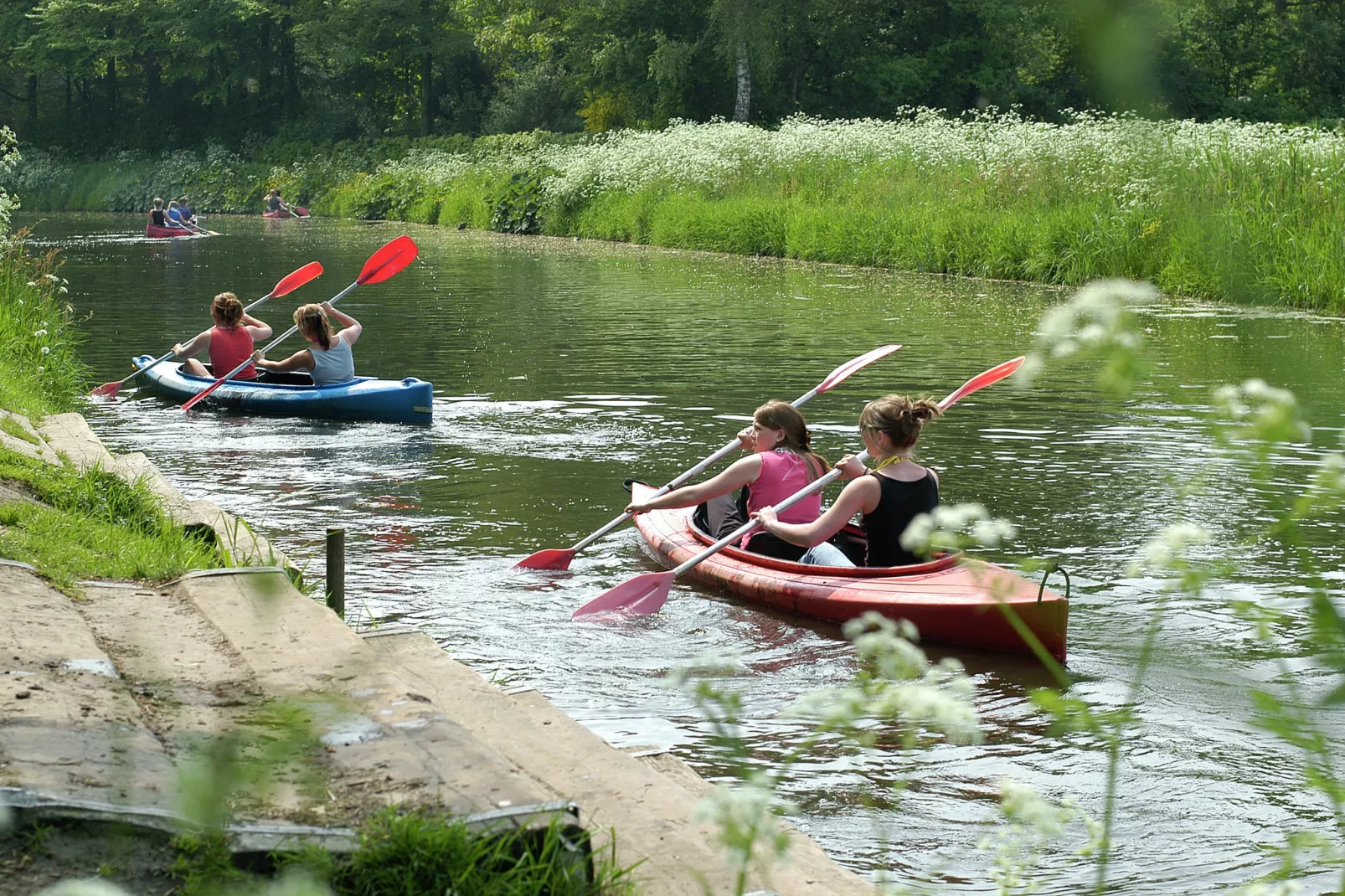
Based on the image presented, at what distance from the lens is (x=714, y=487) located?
6.69 metres

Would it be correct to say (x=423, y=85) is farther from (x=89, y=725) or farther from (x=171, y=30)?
(x=89, y=725)

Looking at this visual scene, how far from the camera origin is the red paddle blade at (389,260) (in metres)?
12.0

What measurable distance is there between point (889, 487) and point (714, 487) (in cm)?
101

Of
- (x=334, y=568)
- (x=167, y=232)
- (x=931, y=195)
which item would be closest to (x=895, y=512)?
(x=334, y=568)

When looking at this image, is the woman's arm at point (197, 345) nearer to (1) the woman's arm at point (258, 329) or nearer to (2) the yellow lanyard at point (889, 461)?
(1) the woman's arm at point (258, 329)

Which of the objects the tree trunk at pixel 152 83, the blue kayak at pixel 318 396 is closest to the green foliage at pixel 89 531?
the blue kayak at pixel 318 396

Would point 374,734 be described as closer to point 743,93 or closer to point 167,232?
point 167,232

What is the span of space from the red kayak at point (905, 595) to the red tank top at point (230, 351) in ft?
19.1

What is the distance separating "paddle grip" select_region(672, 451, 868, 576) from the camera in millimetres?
6223

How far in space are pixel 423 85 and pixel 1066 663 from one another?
4470 centimetres

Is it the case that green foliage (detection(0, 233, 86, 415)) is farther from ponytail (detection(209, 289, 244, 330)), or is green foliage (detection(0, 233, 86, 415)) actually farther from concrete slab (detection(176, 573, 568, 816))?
concrete slab (detection(176, 573, 568, 816))

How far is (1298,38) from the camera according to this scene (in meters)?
3.33

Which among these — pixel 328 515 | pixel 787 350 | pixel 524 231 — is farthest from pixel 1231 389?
pixel 524 231

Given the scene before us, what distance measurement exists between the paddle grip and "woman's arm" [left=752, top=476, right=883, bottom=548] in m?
0.10
